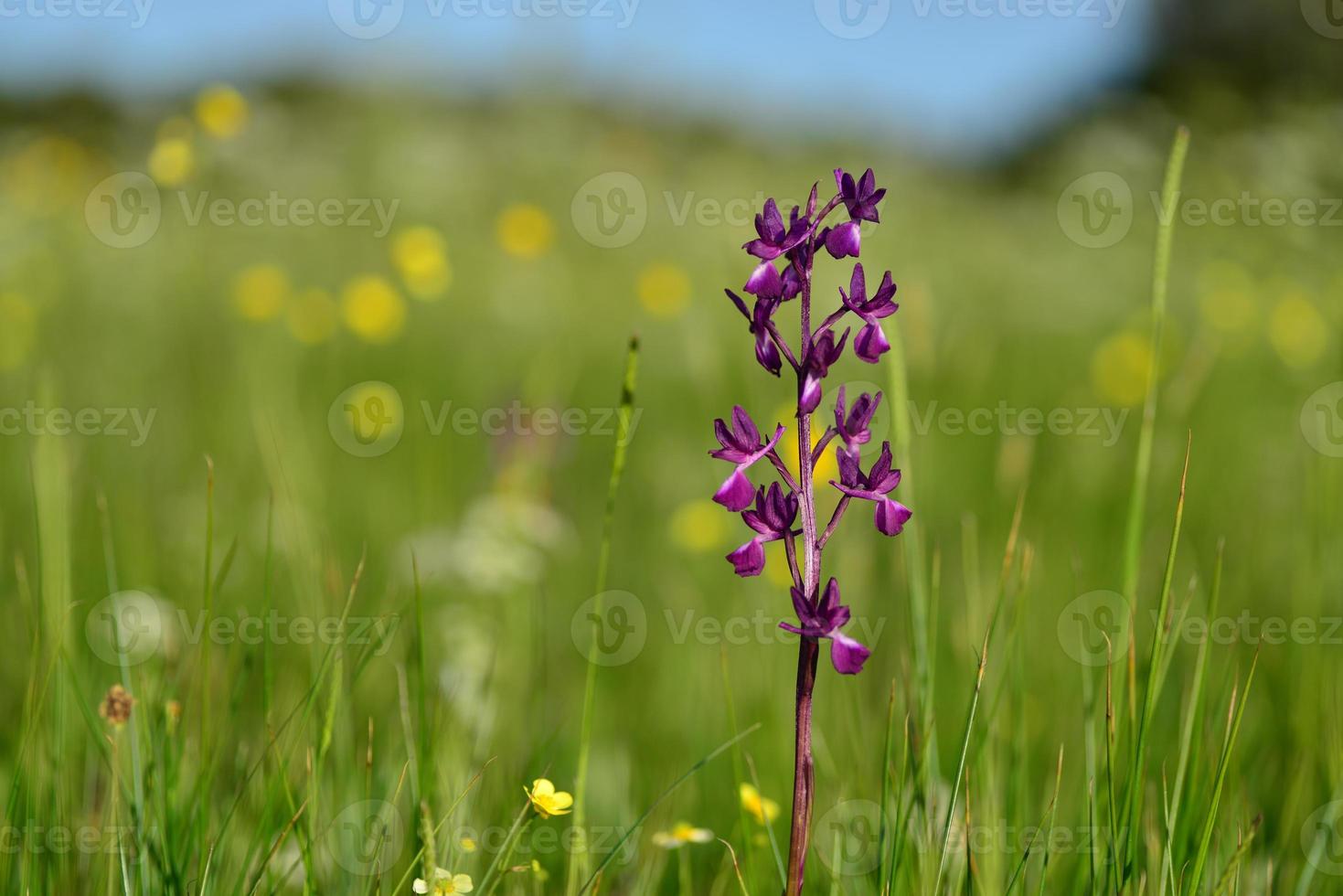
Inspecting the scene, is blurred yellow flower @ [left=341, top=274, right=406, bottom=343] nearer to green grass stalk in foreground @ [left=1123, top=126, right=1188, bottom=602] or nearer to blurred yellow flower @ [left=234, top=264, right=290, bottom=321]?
blurred yellow flower @ [left=234, top=264, right=290, bottom=321]

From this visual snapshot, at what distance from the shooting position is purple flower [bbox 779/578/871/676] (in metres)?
0.95

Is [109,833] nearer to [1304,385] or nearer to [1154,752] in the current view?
[1154,752]

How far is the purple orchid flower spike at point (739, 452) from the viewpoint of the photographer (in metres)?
1.02

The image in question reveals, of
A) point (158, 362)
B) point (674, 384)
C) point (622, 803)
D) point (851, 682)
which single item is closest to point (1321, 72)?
point (674, 384)

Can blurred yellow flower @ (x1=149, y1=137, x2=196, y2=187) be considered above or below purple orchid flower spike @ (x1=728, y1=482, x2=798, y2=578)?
above

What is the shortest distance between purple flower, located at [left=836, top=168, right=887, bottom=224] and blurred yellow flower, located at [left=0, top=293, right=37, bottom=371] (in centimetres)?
437

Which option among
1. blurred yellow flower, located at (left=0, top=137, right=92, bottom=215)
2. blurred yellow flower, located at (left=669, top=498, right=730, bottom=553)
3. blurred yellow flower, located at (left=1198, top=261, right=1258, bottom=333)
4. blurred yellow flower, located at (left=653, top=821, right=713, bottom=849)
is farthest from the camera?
blurred yellow flower, located at (left=0, top=137, right=92, bottom=215)

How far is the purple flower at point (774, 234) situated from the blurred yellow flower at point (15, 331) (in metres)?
4.33

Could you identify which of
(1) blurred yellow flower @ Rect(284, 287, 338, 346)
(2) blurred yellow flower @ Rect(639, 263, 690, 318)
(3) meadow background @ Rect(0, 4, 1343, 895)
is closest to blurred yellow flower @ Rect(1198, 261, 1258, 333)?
(3) meadow background @ Rect(0, 4, 1343, 895)

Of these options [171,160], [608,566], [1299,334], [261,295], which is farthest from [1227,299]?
[171,160]

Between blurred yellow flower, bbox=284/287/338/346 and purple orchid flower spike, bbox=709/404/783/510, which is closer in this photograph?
purple orchid flower spike, bbox=709/404/783/510

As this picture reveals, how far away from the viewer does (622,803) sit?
1.57 meters

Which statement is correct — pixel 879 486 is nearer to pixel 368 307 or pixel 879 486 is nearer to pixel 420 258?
pixel 420 258

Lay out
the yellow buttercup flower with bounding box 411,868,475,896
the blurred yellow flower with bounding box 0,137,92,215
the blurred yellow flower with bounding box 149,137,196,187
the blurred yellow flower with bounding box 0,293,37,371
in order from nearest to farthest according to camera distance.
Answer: the yellow buttercup flower with bounding box 411,868,475,896 < the blurred yellow flower with bounding box 149,137,196,187 < the blurred yellow flower with bounding box 0,293,37,371 < the blurred yellow flower with bounding box 0,137,92,215
